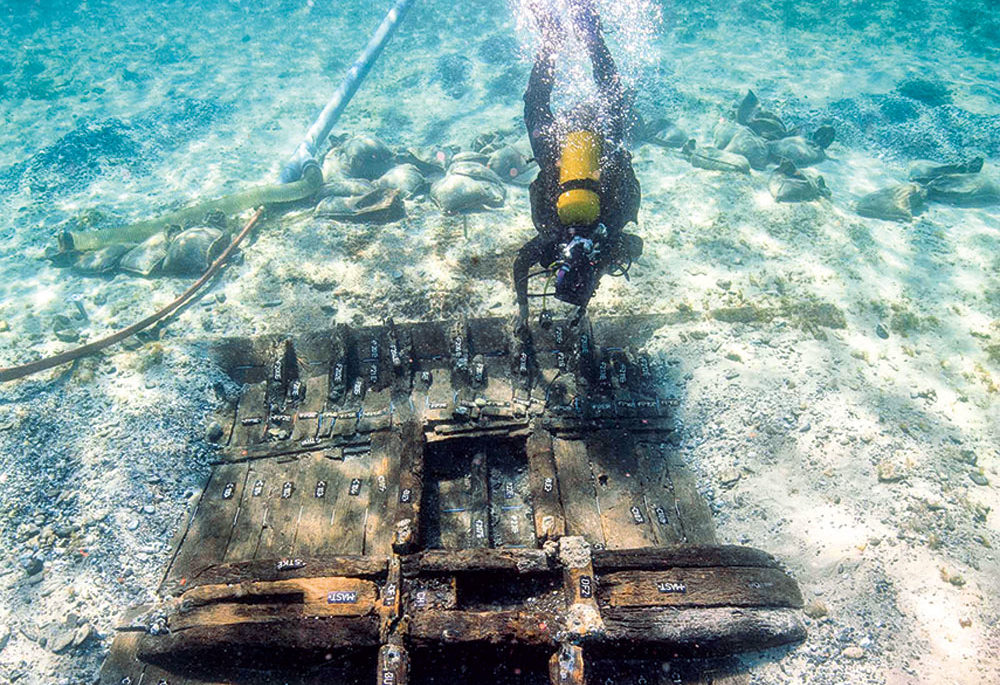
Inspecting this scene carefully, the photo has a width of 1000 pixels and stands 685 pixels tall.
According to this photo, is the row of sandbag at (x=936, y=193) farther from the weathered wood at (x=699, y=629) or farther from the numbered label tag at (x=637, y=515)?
the weathered wood at (x=699, y=629)

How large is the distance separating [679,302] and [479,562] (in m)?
5.51

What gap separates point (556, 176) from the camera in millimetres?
6008

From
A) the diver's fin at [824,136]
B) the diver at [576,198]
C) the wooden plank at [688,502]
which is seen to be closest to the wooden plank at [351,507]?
the diver at [576,198]

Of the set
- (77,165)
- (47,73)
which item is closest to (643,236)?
(77,165)

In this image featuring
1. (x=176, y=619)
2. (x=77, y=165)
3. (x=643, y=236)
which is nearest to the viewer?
(x=176, y=619)

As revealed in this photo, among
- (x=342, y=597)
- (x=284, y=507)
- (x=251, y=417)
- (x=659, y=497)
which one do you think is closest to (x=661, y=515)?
(x=659, y=497)

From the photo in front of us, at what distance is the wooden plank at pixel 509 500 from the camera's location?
4750mm

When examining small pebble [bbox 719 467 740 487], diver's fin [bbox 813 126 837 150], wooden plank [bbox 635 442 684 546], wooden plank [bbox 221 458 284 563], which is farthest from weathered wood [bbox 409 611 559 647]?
diver's fin [bbox 813 126 837 150]

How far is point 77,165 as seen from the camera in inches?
529

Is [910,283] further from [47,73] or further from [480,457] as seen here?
[47,73]

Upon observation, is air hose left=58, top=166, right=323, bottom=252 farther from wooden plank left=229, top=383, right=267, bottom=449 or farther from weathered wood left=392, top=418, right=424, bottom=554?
weathered wood left=392, top=418, right=424, bottom=554

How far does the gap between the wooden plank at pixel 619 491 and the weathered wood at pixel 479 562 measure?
94 centimetres

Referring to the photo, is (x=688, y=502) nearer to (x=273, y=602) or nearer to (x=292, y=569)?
(x=292, y=569)

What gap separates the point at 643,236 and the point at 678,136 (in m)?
5.18
